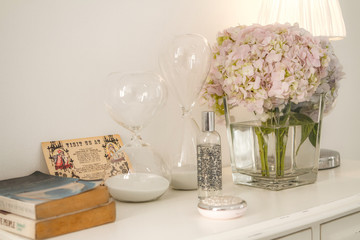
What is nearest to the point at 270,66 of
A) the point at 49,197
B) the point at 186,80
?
the point at 186,80

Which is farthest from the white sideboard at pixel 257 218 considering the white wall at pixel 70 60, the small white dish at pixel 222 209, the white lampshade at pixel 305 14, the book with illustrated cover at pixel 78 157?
the white lampshade at pixel 305 14

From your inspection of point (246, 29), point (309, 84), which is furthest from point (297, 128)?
point (246, 29)

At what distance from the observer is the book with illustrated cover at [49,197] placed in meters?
0.76

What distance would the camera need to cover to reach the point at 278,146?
114 centimetres

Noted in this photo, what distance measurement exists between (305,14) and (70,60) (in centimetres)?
69

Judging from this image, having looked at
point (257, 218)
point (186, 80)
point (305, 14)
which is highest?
point (305, 14)

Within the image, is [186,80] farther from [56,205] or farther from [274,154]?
[56,205]

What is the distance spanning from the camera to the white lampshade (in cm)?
138

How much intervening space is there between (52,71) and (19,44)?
93 millimetres

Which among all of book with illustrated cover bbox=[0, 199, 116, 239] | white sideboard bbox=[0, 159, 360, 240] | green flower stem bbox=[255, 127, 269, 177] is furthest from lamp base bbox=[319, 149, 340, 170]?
book with illustrated cover bbox=[0, 199, 116, 239]

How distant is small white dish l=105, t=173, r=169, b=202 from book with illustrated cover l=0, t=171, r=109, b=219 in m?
0.10

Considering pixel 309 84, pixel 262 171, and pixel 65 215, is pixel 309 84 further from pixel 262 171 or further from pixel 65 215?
pixel 65 215

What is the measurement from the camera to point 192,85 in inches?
43.7

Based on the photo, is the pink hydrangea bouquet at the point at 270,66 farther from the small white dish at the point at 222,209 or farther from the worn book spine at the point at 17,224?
the worn book spine at the point at 17,224
